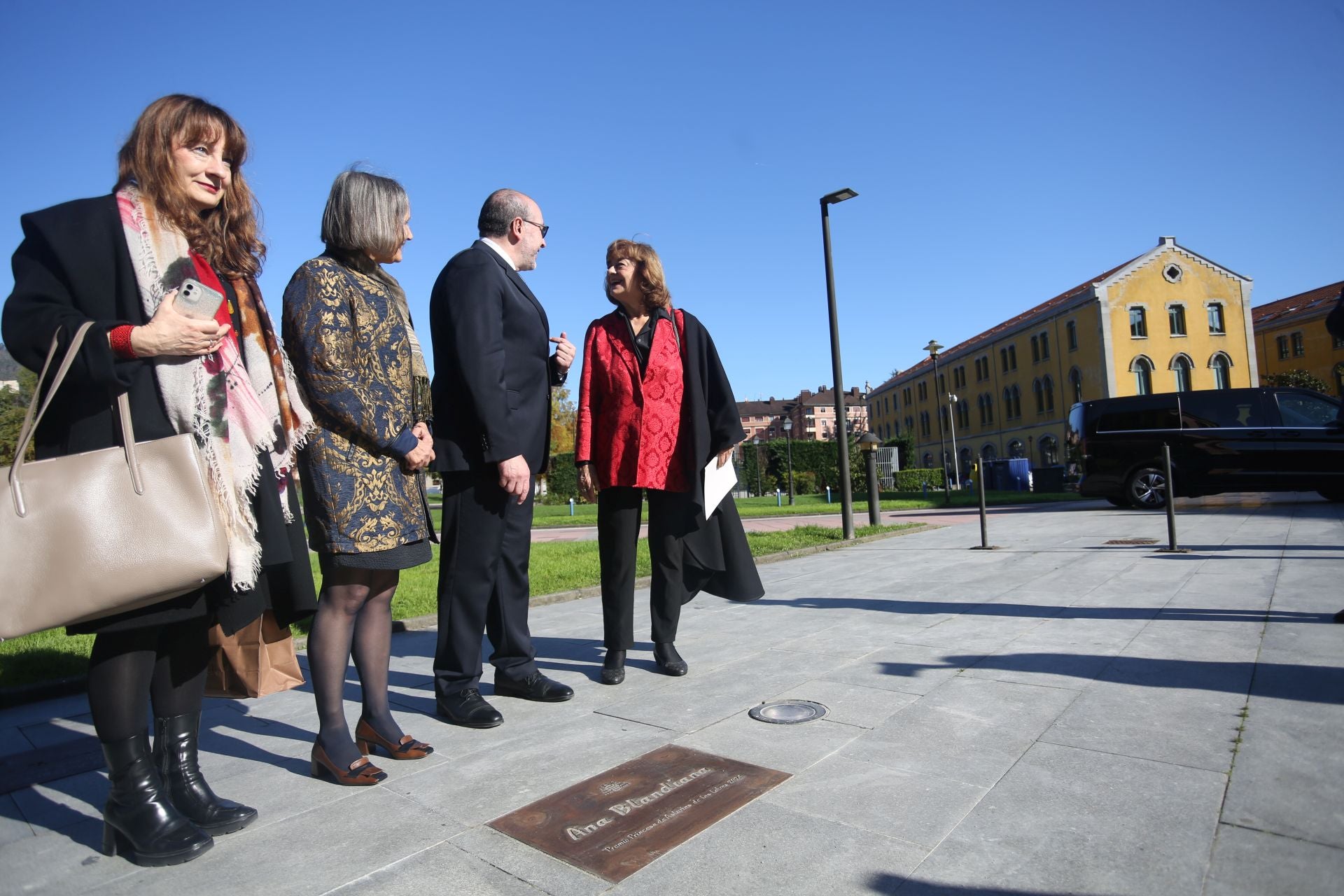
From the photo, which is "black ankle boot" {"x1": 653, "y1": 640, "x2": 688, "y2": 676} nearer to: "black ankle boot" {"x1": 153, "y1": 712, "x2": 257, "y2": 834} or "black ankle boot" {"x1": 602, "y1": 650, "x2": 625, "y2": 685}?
"black ankle boot" {"x1": 602, "y1": 650, "x2": 625, "y2": 685}

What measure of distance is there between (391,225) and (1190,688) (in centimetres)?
354

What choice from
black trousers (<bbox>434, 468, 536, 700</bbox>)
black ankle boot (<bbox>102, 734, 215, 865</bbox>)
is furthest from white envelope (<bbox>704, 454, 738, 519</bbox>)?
black ankle boot (<bbox>102, 734, 215, 865</bbox>)

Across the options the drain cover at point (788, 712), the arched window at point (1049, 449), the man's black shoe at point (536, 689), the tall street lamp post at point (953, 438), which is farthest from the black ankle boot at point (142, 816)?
the arched window at point (1049, 449)

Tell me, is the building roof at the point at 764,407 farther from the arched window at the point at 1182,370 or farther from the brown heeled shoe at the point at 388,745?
the brown heeled shoe at the point at 388,745

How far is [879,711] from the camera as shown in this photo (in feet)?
9.86

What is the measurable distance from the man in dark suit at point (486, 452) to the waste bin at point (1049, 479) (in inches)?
1158

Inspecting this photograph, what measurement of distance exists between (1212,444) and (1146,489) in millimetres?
1318

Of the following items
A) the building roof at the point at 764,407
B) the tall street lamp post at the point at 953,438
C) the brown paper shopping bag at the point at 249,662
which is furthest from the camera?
the building roof at the point at 764,407

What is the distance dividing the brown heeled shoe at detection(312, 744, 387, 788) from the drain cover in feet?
4.46

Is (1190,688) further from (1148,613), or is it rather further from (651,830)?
(651,830)

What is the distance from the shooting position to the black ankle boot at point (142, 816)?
202 cm

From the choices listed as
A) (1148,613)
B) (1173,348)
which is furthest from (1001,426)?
(1148,613)

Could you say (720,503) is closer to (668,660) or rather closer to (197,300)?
(668,660)

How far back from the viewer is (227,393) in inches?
88.7
